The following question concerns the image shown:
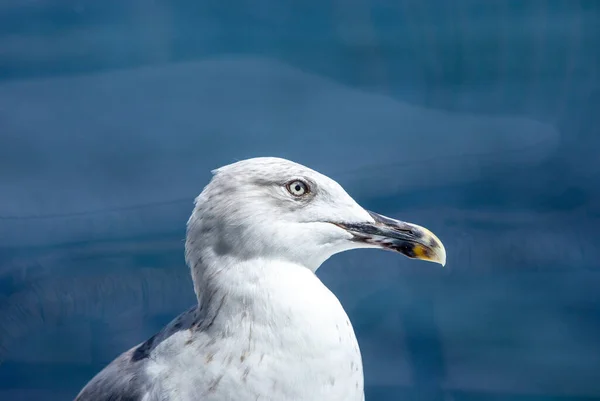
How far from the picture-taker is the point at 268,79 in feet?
7.04

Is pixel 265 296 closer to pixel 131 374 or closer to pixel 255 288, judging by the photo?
pixel 255 288

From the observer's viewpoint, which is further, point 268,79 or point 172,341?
point 268,79

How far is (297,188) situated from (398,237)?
0.61ft

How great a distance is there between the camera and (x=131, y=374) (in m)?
1.47

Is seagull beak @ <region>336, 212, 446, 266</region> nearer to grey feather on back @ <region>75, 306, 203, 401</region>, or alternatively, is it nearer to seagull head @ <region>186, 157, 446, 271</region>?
seagull head @ <region>186, 157, 446, 271</region>

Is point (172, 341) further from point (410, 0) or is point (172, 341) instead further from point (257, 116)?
point (410, 0)

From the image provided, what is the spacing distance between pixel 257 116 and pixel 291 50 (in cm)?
18

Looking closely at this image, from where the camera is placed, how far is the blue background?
2127 millimetres

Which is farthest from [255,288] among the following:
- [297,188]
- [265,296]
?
[297,188]

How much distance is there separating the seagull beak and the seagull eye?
0.26 feet

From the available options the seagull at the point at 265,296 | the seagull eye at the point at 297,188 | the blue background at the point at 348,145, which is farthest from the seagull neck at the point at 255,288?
the blue background at the point at 348,145

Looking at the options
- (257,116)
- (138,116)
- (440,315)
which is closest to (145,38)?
(138,116)

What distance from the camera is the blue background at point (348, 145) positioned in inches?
83.7

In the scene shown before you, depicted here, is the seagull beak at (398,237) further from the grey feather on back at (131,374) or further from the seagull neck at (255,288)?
the grey feather on back at (131,374)
